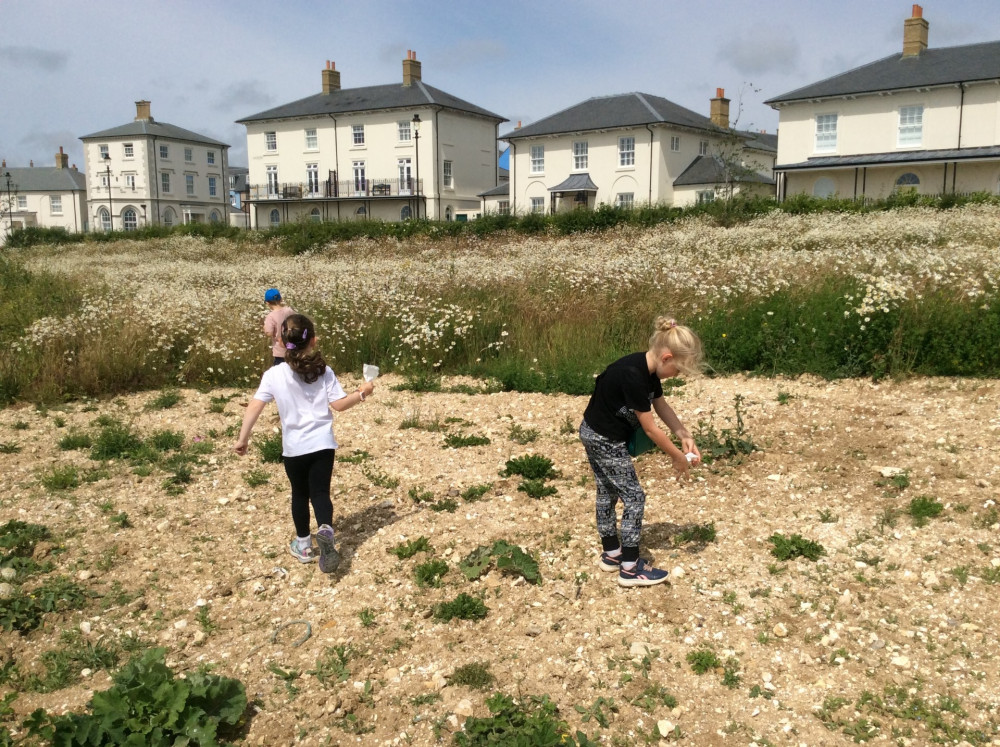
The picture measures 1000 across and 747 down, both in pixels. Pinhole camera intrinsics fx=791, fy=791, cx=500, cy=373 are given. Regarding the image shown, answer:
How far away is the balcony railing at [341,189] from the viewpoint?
1879 inches

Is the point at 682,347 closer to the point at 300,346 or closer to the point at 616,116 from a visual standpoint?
the point at 300,346

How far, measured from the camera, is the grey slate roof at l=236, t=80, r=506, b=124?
4722 cm

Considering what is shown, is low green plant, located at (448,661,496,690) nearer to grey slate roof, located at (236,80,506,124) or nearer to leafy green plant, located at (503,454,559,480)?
leafy green plant, located at (503,454,559,480)

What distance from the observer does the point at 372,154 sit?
160ft

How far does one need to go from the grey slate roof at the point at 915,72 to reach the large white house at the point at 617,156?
5.16 meters

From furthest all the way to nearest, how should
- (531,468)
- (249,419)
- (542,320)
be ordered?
(542,320)
(531,468)
(249,419)

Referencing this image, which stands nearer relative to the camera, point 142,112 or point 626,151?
point 626,151

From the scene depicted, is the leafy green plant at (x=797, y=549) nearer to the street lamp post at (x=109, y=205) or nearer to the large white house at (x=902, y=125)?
the large white house at (x=902, y=125)

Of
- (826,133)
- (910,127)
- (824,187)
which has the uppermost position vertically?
(826,133)

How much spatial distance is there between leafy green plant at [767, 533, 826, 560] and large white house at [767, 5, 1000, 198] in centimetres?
2955

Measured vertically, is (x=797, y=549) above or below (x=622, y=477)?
below

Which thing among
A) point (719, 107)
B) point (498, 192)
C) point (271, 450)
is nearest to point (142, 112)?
point (498, 192)

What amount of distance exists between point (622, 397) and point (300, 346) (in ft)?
6.01

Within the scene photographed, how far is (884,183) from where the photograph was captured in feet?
109
